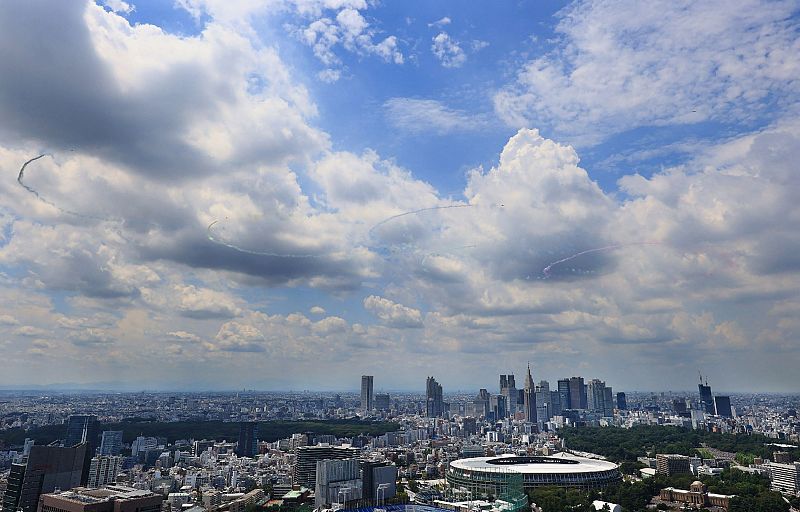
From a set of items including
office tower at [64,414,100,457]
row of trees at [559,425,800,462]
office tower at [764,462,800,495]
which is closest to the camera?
office tower at [764,462,800,495]

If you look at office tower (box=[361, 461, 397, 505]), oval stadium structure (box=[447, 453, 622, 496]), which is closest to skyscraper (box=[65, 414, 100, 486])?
office tower (box=[361, 461, 397, 505])

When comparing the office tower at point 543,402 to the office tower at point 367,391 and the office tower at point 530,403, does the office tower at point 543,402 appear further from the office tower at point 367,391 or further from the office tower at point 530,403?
the office tower at point 367,391

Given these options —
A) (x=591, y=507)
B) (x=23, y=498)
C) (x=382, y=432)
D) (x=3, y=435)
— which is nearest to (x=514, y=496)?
(x=591, y=507)

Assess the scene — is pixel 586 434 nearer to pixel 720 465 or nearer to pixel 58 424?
pixel 720 465

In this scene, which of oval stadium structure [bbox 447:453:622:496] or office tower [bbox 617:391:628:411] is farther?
office tower [bbox 617:391:628:411]

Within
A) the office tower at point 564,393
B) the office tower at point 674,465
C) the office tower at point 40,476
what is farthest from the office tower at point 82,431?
the office tower at point 564,393

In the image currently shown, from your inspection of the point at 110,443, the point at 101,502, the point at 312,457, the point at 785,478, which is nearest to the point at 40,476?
the point at 101,502

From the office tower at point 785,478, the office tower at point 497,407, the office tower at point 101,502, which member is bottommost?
the office tower at point 785,478

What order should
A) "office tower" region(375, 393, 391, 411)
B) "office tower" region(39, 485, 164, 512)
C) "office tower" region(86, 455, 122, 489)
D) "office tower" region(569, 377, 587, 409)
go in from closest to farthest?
"office tower" region(39, 485, 164, 512) → "office tower" region(86, 455, 122, 489) → "office tower" region(569, 377, 587, 409) → "office tower" region(375, 393, 391, 411)

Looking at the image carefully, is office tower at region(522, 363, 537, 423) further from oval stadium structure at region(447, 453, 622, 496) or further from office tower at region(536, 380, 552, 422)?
oval stadium structure at region(447, 453, 622, 496)
